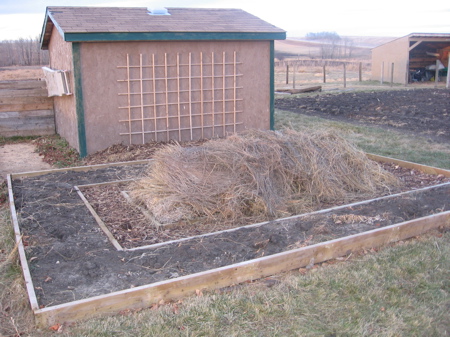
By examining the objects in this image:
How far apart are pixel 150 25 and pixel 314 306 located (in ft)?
23.0

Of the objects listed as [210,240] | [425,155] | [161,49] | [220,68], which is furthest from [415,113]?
[210,240]

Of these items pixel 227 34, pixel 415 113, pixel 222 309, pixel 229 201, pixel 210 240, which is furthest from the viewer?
pixel 415 113

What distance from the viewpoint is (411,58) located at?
27062 mm

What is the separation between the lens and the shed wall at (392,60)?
24938mm

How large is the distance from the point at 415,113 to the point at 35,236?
1207 centimetres

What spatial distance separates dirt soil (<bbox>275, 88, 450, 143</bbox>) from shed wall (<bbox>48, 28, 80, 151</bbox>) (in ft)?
25.0

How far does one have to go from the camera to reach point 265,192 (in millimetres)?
5617

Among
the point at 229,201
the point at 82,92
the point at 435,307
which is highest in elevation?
the point at 82,92

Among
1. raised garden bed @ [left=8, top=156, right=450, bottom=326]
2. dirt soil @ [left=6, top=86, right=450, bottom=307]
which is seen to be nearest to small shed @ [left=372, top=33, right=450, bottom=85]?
dirt soil @ [left=6, top=86, right=450, bottom=307]

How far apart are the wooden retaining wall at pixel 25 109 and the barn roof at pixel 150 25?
1.36 metres

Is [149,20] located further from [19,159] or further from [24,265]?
[24,265]

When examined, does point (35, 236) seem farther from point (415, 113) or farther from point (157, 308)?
point (415, 113)

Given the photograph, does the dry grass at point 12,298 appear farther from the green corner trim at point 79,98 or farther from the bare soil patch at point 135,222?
the green corner trim at point 79,98

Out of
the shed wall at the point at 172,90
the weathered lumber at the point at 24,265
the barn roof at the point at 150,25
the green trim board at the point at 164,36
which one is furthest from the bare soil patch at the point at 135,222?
the barn roof at the point at 150,25
